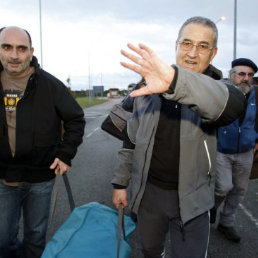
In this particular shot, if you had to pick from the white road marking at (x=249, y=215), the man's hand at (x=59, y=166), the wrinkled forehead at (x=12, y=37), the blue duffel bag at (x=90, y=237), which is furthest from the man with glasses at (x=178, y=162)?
the white road marking at (x=249, y=215)

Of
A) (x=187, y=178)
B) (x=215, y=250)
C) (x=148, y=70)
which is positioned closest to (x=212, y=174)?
(x=187, y=178)

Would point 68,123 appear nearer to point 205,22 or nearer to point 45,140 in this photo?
point 45,140

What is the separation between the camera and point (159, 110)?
174 centimetres

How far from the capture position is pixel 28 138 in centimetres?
219

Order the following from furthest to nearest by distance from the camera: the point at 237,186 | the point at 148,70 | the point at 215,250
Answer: the point at 237,186 → the point at 215,250 → the point at 148,70

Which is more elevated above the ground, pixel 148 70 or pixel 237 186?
pixel 148 70

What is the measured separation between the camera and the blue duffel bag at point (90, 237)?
1.70 metres

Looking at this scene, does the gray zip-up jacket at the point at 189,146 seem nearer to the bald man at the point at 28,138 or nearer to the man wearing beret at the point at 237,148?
the bald man at the point at 28,138

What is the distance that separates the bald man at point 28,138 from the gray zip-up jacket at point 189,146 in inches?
26.4

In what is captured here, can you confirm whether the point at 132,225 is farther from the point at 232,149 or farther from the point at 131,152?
the point at 232,149

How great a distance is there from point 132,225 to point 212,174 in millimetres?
766

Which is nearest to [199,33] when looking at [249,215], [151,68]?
[151,68]

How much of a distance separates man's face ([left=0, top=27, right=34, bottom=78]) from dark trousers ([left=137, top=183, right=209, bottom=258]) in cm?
140

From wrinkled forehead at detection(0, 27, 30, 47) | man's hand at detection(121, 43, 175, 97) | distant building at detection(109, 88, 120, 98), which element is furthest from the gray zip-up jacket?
distant building at detection(109, 88, 120, 98)
